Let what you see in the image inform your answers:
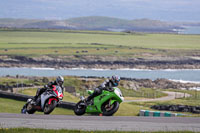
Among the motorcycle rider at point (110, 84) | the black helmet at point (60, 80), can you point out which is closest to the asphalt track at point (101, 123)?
the motorcycle rider at point (110, 84)

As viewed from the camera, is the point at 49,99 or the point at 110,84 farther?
the point at 49,99

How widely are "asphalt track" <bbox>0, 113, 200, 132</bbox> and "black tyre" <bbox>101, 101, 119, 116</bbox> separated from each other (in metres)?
1.95

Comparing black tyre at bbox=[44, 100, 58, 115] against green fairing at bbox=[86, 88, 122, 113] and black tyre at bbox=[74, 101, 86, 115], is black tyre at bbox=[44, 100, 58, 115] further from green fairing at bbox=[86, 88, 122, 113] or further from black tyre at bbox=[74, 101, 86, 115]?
green fairing at bbox=[86, 88, 122, 113]

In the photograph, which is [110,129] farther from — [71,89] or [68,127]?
[71,89]

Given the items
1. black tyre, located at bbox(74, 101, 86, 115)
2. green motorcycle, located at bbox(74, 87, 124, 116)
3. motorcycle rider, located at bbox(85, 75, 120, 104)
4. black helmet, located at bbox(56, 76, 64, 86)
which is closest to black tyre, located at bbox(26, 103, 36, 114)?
black helmet, located at bbox(56, 76, 64, 86)

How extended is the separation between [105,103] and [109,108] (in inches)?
12.4

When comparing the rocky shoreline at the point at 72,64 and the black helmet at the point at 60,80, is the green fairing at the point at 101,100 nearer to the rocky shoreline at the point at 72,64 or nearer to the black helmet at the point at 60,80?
the black helmet at the point at 60,80

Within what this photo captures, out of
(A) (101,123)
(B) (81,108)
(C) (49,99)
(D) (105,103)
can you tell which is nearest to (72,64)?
(B) (81,108)

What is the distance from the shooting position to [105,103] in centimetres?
2297

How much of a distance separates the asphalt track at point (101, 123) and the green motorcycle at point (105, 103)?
205 cm

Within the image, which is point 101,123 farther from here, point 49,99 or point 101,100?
point 49,99

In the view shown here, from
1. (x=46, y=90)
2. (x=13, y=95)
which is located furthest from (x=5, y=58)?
(x=46, y=90)

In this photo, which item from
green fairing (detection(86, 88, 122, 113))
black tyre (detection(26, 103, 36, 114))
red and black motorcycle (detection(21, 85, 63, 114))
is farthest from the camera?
black tyre (detection(26, 103, 36, 114))

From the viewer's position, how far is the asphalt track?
58.8 ft
